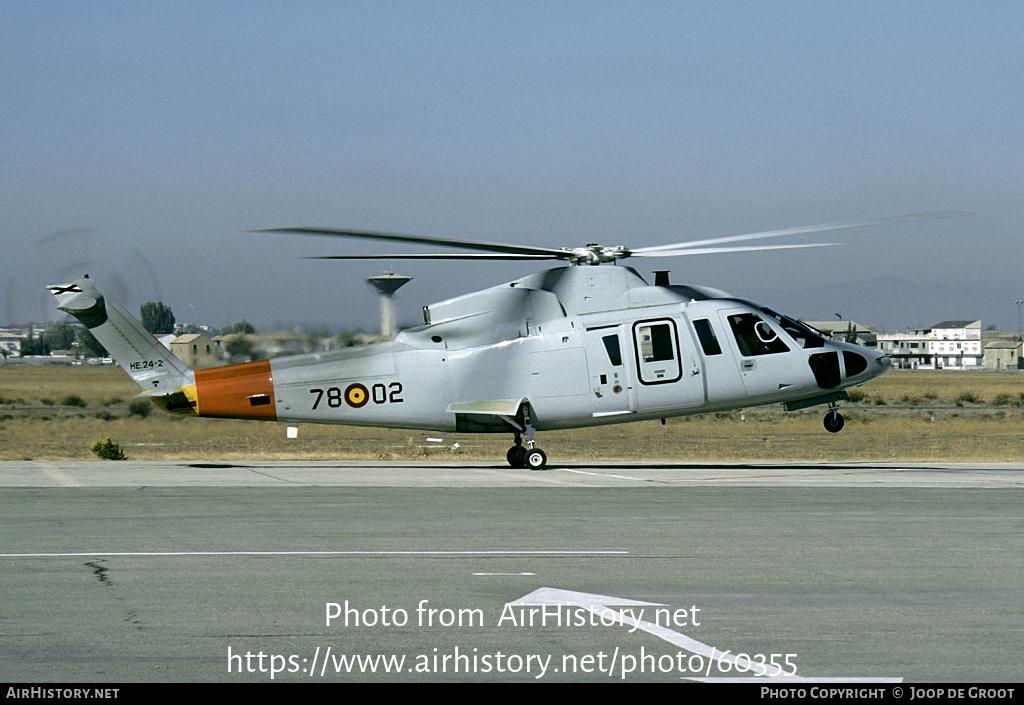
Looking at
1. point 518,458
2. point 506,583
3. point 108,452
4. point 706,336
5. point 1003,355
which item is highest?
point 706,336

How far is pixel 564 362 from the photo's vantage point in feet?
74.3

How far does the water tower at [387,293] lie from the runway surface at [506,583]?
5.72 m

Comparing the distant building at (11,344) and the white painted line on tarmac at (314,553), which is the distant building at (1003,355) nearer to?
the distant building at (11,344)

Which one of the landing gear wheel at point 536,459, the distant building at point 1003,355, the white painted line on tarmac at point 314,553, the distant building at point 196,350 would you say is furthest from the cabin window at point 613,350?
the distant building at point 1003,355

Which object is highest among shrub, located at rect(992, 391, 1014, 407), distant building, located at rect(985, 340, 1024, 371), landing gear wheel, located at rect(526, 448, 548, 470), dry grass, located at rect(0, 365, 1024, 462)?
landing gear wheel, located at rect(526, 448, 548, 470)

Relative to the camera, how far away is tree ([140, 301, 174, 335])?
23047mm

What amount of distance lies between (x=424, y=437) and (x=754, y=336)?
68.1 ft

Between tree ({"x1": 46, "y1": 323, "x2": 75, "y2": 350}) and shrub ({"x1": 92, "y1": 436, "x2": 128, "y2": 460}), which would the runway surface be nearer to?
tree ({"x1": 46, "y1": 323, "x2": 75, "y2": 350})

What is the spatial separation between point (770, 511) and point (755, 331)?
323 inches

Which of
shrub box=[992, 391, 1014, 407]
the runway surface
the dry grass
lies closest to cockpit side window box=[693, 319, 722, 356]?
the runway surface

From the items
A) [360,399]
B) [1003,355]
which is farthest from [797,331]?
[1003,355]

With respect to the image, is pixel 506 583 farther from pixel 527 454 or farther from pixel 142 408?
pixel 142 408

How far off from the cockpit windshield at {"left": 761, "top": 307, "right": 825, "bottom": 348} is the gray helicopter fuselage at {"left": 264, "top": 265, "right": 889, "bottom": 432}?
75 mm
